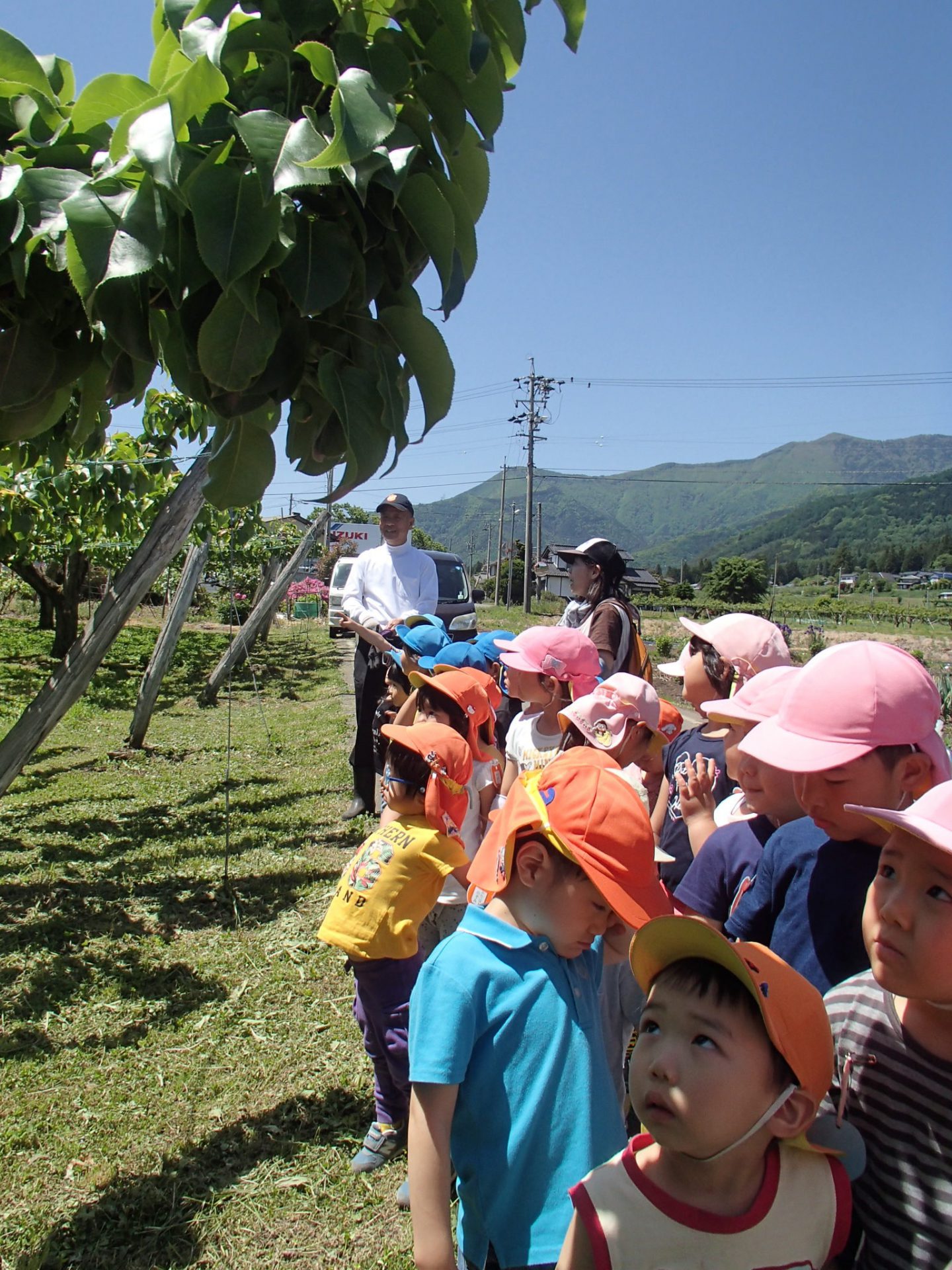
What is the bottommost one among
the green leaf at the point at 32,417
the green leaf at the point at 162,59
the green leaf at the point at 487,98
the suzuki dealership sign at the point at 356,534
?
the green leaf at the point at 32,417

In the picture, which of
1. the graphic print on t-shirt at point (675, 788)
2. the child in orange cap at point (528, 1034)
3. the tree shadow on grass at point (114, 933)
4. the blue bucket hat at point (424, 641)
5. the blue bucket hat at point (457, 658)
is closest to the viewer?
the child in orange cap at point (528, 1034)

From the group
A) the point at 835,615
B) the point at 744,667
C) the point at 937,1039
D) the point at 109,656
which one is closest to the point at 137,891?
the point at 744,667

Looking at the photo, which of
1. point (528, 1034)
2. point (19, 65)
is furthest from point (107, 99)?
point (528, 1034)

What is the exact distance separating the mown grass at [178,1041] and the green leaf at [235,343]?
2.24m

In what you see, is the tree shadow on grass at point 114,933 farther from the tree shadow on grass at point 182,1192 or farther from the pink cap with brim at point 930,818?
the pink cap with brim at point 930,818

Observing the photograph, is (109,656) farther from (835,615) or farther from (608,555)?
(835,615)

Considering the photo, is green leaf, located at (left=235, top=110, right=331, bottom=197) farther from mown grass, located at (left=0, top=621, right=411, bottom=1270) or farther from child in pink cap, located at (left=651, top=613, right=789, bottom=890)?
mown grass, located at (left=0, top=621, right=411, bottom=1270)

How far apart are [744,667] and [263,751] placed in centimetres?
658

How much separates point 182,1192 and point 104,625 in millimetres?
2850

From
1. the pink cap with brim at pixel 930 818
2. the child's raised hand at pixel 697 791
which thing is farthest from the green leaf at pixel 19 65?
the child's raised hand at pixel 697 791

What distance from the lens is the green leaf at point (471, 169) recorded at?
1060mm

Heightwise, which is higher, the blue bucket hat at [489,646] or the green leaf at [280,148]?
the green leaf at [280,148]

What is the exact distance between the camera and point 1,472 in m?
6.70

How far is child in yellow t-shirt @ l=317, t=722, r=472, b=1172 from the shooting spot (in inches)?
96.5
